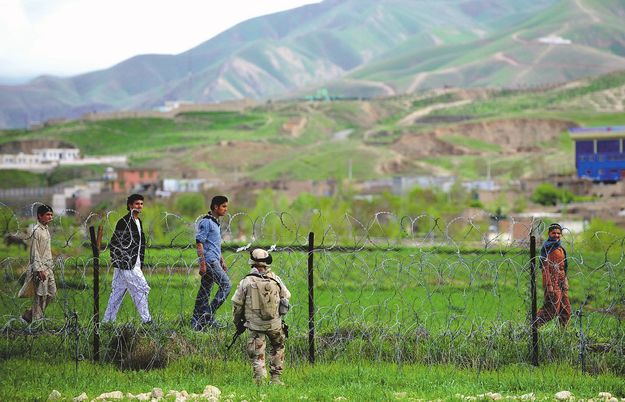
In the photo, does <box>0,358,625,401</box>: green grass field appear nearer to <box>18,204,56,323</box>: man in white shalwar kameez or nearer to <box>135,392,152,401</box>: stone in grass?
<box>135,392,152,401</box>: stone in grass

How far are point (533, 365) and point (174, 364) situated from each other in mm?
4040

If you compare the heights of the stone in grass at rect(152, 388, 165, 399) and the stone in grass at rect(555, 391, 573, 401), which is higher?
the stone in grass at rect(152, 388, 165, 399)

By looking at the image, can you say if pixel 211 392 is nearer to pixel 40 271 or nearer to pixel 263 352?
pixel 263 352

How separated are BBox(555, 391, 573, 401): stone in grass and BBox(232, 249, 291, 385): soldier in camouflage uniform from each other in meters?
2.75

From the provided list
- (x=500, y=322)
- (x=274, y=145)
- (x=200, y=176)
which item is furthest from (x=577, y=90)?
(x=500, y=322)

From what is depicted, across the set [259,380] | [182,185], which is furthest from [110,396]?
[182,185]

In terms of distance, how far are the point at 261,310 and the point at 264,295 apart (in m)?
0.17

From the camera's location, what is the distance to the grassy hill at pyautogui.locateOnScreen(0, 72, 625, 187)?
130 m

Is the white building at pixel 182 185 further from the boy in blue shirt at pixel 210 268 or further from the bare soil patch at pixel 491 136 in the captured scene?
the boy in blue shirt at pixel 210 268

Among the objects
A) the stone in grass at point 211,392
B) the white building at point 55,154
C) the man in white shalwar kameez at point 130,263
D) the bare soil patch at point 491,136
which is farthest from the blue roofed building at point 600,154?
the stone in grass at point 211,392

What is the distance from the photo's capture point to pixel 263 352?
11.6 meters

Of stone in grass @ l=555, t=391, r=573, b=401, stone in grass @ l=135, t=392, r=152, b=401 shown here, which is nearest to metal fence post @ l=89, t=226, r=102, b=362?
stone in grass @ l=135, t=392, r=152, b=401

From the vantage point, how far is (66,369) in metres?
12.4

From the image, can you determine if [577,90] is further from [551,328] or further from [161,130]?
[551,328]
